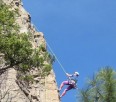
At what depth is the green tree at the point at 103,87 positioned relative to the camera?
21.5 m

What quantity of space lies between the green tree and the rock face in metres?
4.11

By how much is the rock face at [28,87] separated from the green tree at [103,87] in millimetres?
4110

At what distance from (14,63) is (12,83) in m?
7.33

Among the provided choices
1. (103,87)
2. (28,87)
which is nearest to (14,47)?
(103,87)

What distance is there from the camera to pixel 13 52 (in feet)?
61.6

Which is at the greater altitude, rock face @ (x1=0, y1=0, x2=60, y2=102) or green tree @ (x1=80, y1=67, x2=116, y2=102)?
rock face @ (x1=0, y1=0, x2=60, y2=102)

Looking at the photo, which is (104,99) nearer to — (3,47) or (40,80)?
(3,47)

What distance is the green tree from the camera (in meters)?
21.5

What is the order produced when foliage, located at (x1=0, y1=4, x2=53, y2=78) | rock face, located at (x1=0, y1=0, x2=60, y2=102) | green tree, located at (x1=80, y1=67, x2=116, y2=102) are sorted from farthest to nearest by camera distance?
1. rock face, located at (x1=0, y1=0, x2=60, y2=102)
2. green tree, located at (x1=80, y1=67, x2=116, y2=102)
3. foliage, located at (x1=0, y1=4, x2=53, y2=78)

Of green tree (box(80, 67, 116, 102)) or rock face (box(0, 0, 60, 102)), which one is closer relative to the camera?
green tree (box(80, 67, 116, 102))

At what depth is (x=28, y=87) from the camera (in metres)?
29.5

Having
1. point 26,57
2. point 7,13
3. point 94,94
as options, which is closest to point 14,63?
point 26,57

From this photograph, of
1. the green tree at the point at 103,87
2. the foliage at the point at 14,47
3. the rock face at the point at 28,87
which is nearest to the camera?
the foliage at the point at 14,47

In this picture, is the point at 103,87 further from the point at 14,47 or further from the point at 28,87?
the point at 28,87
